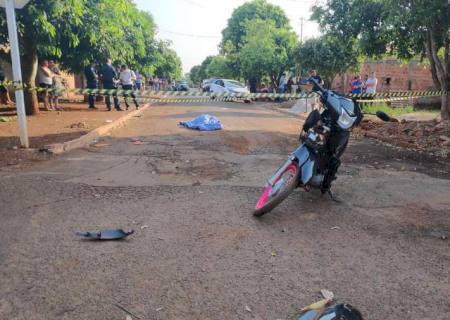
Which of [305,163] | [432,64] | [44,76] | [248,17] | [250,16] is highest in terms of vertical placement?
[250,16]

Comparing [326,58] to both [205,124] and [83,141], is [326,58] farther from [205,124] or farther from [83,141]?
[83,141]

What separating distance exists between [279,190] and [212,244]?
0.99 metres

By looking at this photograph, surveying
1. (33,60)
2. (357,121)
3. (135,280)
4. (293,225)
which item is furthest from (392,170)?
(33,60)

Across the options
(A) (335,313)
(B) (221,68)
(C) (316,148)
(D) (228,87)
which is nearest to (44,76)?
(C) (316,148)

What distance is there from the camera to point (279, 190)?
4.06 metres

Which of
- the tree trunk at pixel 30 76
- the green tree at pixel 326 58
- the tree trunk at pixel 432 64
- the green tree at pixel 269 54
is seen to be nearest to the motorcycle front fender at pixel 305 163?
the tree trunk at pixel 432 64

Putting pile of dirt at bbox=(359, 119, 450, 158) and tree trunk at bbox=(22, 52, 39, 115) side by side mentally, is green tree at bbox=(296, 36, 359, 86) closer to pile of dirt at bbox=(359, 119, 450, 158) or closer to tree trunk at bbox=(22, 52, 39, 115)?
pile of dirt at bbox=(359, 119, 450, 158)

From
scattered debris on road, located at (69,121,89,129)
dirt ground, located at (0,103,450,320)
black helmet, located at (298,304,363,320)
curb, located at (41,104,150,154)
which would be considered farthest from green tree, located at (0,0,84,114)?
black helmet, located at (298,304,363,320)

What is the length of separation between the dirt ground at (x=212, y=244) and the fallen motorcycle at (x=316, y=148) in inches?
10.1

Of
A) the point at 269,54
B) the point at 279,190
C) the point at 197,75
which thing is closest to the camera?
the point at 279,190

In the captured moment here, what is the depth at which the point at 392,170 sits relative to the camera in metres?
6.33

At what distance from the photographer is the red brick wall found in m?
29.5

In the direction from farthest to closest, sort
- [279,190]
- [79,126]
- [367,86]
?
[367,86] → [79,126] → [279,190]

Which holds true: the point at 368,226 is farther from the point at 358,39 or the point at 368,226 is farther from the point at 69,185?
the point at 358,39
